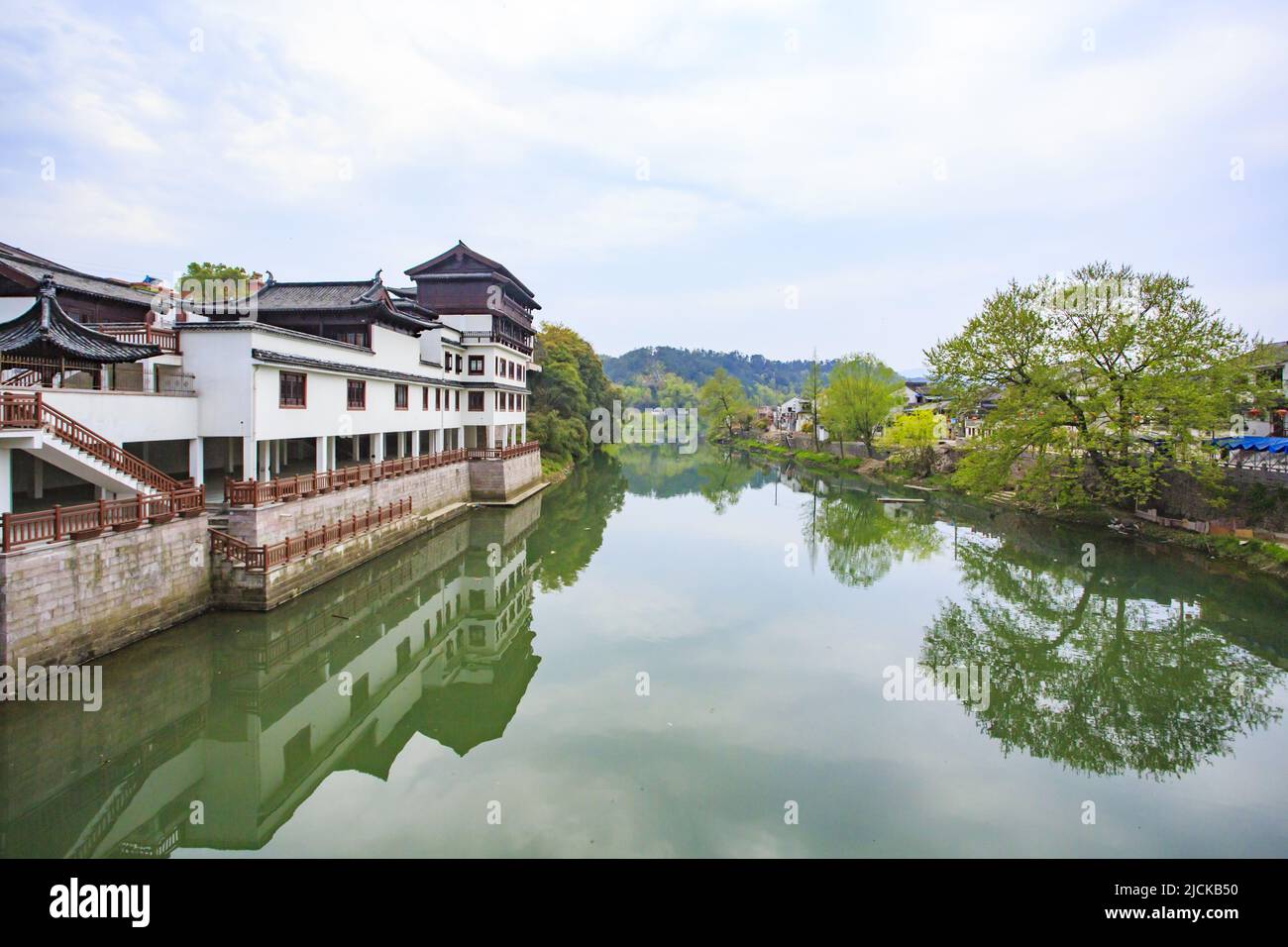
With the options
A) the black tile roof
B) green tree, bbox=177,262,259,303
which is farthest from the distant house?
green tree, bbox=177,262,259,303

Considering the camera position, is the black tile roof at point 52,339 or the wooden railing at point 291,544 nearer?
the black tile roof at point 52,339

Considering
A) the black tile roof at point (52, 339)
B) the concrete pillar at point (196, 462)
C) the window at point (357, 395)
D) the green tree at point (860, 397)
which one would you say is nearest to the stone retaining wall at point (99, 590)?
the concrete pillar at point (196, 462)

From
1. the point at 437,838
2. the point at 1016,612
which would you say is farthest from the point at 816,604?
the point at 437,838

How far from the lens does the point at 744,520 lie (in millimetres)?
28469

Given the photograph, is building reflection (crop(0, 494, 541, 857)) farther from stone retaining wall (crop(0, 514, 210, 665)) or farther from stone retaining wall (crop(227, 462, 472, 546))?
stone retaining wall (crop(227, 462, 472, 546))

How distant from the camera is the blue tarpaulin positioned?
23.2 meters

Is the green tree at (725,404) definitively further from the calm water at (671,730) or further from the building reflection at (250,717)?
the building reflection at (250,717)

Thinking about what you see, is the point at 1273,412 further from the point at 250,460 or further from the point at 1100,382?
the point at 250,460

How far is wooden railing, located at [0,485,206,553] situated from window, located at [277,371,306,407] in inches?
150

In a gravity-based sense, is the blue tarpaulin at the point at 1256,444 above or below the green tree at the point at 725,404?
below

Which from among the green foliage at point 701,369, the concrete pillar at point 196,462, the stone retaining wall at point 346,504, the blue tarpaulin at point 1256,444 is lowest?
the stone retaining wall at point 346,504

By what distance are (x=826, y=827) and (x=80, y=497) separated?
16444 mm

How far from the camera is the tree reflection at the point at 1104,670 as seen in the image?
378 inches

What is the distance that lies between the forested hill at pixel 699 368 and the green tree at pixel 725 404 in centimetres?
6682
